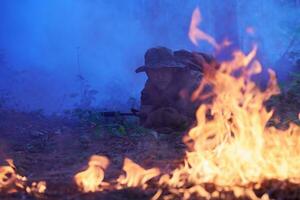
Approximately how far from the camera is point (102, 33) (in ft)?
47.8

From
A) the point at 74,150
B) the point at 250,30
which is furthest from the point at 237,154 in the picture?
the point at 250,30

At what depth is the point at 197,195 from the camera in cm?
429

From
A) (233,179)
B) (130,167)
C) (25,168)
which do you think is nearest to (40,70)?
(25,168)

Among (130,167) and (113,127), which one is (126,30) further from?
(130,167)

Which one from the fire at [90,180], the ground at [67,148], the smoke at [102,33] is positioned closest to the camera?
the fire at [90,180]

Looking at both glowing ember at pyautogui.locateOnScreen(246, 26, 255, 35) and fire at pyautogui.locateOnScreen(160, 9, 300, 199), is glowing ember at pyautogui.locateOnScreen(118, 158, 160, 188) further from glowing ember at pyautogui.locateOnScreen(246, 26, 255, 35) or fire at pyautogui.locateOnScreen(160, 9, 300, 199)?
glowing ember at pyautogui.locateOnScreen(246, 26, 255, 35)

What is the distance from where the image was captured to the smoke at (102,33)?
1354 centimetres

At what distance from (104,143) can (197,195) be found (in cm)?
354

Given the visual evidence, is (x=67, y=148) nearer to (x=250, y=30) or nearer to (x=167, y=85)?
(x=167, y=85)

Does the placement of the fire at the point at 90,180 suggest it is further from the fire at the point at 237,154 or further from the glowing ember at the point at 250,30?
the glowing ember at the point at 250,30

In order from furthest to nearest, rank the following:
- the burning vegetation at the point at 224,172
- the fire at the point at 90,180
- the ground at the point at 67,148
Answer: the ground at the point at 67,148
the fire at the point at 90,180
the burning vegetation at the point at 224,172

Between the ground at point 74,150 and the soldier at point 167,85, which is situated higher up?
the soldier at point 167,85

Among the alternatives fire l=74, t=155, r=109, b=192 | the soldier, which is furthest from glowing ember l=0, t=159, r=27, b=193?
the soldier

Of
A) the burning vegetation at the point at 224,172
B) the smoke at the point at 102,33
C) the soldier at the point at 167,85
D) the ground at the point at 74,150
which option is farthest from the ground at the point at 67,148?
the smoke at the point at 102,33
